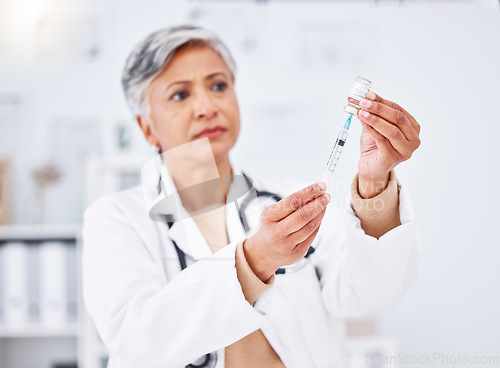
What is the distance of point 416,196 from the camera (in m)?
0.74

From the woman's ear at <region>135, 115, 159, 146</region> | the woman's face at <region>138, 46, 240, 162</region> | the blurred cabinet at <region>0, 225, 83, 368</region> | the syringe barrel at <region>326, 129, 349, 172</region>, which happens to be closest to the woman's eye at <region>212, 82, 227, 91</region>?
the woman's face at <region>138, 46, 240, 162</region>

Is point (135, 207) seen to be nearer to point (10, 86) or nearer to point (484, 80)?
point (484, 80)

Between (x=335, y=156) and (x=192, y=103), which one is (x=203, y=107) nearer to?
(x=192, y=103)

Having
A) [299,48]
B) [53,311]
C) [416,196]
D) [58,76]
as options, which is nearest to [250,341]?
[416,196]

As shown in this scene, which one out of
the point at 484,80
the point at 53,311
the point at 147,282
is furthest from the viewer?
the point at 53,311

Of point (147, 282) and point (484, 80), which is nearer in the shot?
point (147, 282)

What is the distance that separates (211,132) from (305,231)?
9.6 inches

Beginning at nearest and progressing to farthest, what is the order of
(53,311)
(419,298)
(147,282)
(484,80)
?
(147,282) < (484,80) < (419,298) < (53,311)

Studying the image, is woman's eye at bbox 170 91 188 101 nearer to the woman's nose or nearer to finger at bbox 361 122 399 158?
the woman's nose

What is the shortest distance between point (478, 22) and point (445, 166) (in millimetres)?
244

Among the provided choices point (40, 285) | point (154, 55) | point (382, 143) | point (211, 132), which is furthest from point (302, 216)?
point (40, 285)

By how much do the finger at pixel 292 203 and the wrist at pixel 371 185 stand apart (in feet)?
0.28

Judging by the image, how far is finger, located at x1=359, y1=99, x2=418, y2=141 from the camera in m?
0.47

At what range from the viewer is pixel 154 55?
0.67 m
